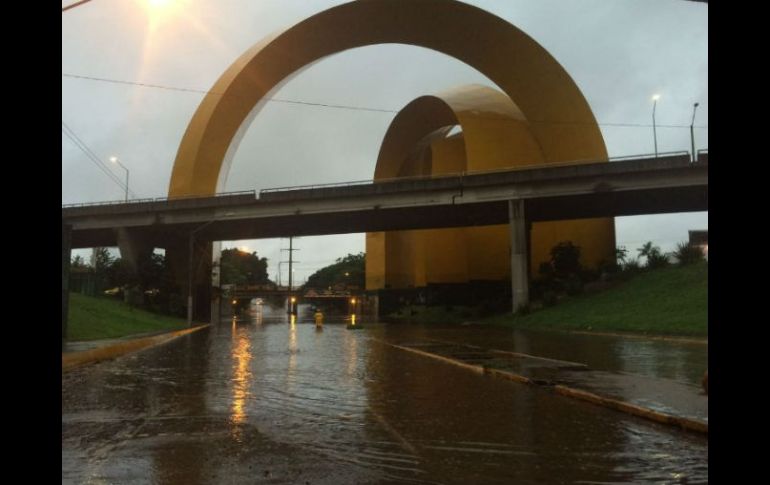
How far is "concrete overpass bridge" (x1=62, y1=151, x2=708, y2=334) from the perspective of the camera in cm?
3766

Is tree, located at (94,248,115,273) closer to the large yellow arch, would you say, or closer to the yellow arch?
the large yellow arch

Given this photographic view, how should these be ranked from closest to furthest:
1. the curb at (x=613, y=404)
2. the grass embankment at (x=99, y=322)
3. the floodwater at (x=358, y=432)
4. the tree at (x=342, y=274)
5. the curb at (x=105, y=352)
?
1. the floodwater at (x=358, y=432)
2. the curb at (x=613, y=404)
3. the curb at (x=105, y=352)
4. the grass embankment at (x=99, y=322)
5. the tree at (x=342, y=274)

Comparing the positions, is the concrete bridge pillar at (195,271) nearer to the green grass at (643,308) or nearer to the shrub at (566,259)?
the green grass at (643,308)

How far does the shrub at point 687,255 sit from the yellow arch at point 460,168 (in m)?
11.7

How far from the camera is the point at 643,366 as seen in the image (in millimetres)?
13914

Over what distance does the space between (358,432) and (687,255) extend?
116 ft

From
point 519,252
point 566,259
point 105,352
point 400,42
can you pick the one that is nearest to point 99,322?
point 105,352

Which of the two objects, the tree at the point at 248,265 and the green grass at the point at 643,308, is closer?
the green grass at the point at 643,308

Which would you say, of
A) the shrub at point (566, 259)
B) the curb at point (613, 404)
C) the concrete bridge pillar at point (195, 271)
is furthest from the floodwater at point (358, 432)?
the concrete bridge pillar at point (195, 271)

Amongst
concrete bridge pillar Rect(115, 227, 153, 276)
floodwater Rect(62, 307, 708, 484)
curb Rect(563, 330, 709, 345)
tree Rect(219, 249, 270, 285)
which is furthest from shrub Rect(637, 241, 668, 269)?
tree Rect(219, 249, 270, 285)

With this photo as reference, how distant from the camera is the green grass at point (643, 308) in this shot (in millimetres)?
26125

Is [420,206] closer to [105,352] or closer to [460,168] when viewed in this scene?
[460,168]

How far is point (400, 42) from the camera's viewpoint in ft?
187
